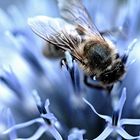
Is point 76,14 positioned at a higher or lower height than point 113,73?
higher

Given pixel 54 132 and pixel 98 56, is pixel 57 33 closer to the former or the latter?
pixel 98 56

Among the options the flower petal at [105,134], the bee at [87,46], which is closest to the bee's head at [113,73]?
the bee at [87,46]

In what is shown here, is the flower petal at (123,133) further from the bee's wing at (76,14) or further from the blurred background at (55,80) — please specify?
the bee's wing at (76,14)

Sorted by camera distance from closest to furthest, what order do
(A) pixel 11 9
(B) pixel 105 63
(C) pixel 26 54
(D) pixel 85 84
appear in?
(B) pixel 105 63, (D) pixel 85 84, (C) pixel 26 54, (A) pixel 11 9

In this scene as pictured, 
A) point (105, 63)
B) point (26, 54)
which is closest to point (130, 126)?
point (105, 63)

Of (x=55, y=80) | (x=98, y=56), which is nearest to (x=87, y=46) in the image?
(x=98, y=56)

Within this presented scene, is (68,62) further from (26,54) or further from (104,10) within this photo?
(104,10)

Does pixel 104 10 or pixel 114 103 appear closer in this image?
pixel 114 103
